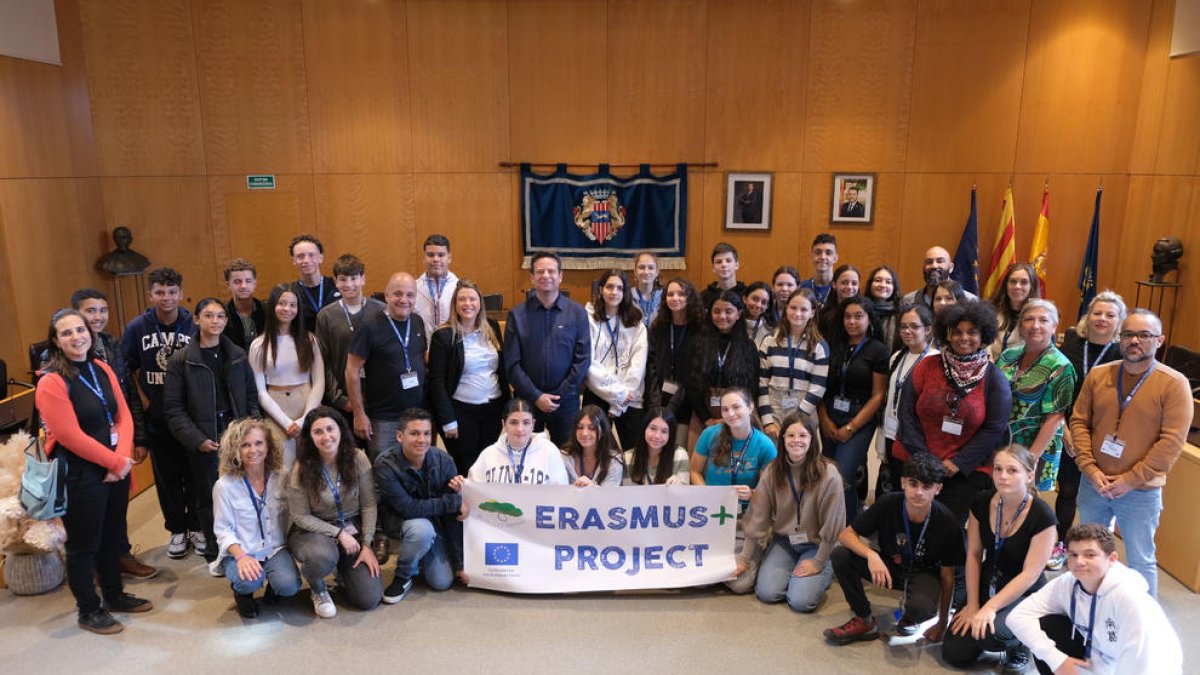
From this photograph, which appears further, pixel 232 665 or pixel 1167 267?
pixel 1167 267

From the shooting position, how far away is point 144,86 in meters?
7.77

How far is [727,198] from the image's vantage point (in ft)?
26.0

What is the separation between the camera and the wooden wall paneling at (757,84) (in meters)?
7.58

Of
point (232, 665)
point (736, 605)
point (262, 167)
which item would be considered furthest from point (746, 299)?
point (262, 167)

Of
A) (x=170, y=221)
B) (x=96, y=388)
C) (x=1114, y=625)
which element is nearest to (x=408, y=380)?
(x=96, y=388)

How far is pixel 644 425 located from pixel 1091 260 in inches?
215

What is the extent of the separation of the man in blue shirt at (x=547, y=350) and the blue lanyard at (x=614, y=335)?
16 cm

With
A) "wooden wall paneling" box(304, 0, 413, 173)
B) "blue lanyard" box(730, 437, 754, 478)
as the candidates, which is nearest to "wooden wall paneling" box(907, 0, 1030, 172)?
"blue lanyard" box(730, 437, 754, 478)

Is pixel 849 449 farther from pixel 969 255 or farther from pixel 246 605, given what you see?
pixel 969 255

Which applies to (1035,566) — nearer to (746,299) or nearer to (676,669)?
(676,669)

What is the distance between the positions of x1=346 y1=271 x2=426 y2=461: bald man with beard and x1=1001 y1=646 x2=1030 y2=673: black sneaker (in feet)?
10.5

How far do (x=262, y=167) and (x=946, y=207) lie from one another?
22.8 feet

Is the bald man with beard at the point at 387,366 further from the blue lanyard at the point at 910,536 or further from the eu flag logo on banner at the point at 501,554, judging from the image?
the blue lanyard at the point at 910,536

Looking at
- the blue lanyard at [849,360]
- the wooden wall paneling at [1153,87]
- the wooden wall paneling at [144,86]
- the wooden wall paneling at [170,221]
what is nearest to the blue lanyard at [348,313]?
the blue lanyard at [849,360]
